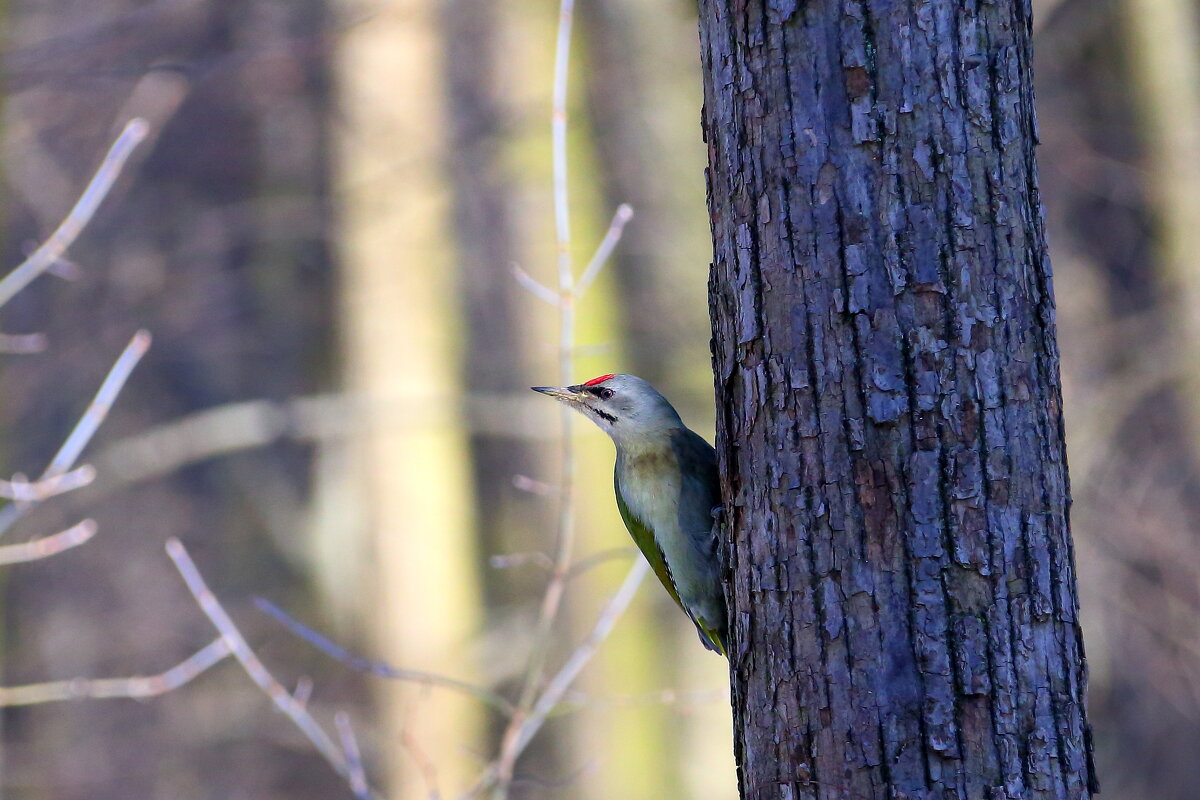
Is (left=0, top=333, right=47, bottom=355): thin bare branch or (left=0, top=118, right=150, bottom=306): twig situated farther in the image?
(left=0, top=333, right=47, bottom=355): thin bare branch

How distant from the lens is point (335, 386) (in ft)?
27.1

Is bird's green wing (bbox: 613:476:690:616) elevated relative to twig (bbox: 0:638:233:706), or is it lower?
elevated

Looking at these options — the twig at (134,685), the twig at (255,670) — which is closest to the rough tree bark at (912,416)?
the twig at (255,670)

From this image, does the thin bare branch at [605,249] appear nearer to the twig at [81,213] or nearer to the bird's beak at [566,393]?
Answer: the bird's beak at [566,393]

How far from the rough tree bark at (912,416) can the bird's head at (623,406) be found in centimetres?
135

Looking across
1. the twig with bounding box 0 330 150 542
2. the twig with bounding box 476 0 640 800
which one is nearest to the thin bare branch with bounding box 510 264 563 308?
the twig with bounding box 476 0 640 800

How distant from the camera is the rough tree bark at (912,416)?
183 centimetres

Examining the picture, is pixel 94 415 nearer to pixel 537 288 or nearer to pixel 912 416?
pixel 537 288

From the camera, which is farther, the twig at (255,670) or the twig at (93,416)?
the twig at (93,416)

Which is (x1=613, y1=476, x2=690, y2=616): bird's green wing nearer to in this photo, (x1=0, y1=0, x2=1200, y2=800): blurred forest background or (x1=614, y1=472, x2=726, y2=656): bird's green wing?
(x1=614, y1=472, x2=726, y2=656): bird's green wing

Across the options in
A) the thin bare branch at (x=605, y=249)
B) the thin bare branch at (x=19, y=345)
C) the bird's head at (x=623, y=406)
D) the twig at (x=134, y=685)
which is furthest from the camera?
the thin bare branch at (x=19, y=345)

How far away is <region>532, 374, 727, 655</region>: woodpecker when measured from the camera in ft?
10.4

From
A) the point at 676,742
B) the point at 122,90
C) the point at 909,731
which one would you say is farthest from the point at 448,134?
the point at 909,731

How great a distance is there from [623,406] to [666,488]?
11.8 inches
